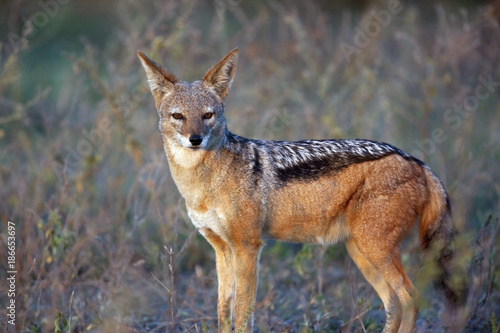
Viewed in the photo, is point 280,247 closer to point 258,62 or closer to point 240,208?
point 240,208

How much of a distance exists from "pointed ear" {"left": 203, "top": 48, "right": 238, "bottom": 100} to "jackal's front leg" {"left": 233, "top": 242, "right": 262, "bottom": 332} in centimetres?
151

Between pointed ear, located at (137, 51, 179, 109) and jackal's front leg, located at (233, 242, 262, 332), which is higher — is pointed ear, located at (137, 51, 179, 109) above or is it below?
above

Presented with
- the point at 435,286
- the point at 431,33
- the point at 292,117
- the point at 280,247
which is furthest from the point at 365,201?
the point at 431,33

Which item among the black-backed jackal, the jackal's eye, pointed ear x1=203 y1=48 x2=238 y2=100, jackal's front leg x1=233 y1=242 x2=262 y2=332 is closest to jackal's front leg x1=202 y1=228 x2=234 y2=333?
the black-backed jackal

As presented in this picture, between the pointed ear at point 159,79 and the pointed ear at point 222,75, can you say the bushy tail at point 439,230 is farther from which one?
the pointed ear at point 159,79

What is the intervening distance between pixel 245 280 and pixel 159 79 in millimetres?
2033

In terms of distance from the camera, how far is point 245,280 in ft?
16.8

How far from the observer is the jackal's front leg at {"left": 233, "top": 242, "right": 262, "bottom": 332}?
5.09 metres

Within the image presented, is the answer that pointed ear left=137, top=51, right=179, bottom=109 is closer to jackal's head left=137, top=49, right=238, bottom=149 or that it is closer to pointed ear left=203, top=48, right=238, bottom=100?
jackal's head left=137, top=49, right=238, bottom=149

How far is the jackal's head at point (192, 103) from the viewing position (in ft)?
16.6

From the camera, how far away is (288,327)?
5656 mm

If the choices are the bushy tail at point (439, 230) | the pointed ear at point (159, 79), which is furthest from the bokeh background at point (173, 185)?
the pointed ear at point (159, 79)

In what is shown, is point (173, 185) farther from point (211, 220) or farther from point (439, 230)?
point (439, 230)

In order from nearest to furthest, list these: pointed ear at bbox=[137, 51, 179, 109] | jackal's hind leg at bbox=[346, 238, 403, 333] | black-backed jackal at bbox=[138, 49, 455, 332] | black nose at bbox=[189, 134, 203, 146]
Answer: black nose at bbox=[189, 134, 203, 146] → black-backed jackal at bbox=[138, 49, 455, 332] → jackal's hind leg at bbox=[346, 238, 403, 333] → pointed ear at bbox=[137, 51, 179, 109]
